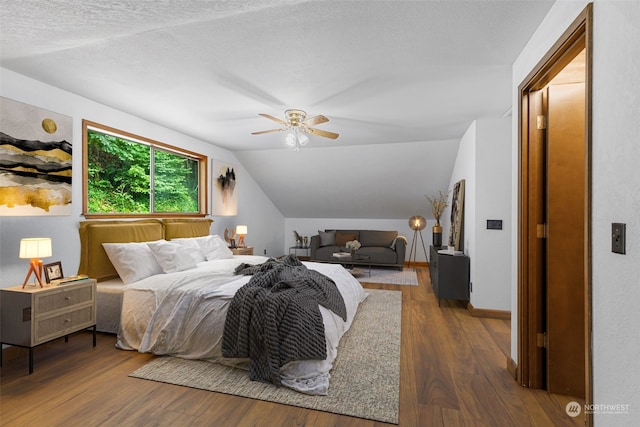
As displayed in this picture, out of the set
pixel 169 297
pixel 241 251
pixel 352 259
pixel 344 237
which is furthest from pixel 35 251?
pixel 344 237

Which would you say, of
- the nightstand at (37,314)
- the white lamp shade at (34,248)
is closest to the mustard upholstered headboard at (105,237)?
the nightstand at (37,314)

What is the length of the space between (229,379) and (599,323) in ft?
7.46

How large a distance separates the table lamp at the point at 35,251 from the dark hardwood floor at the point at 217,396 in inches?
29.4

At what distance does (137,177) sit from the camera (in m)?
4.30

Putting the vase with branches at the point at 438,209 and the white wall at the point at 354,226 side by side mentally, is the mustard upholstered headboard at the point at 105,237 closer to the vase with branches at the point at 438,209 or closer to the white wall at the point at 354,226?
the vase with branches at the point at 438,209

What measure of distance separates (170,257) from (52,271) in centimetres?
105

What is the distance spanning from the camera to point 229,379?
2.41 m

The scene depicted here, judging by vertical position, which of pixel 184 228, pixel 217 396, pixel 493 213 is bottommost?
pixel 217 396

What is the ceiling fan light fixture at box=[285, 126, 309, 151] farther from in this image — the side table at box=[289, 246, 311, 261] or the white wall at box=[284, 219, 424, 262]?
the side table at box=[289, 246, 311, 261]

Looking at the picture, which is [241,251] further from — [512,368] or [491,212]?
[512,368]

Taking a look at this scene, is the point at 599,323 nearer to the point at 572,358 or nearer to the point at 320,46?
the point at 572,358

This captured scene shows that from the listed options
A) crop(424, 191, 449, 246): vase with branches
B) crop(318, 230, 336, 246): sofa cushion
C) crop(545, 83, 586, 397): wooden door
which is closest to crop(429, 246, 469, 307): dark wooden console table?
crop(424, 191, 449, 246): vase with branches

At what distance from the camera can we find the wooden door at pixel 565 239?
7.09 feet

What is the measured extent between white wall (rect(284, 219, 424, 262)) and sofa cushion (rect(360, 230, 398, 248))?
18.6 inches
